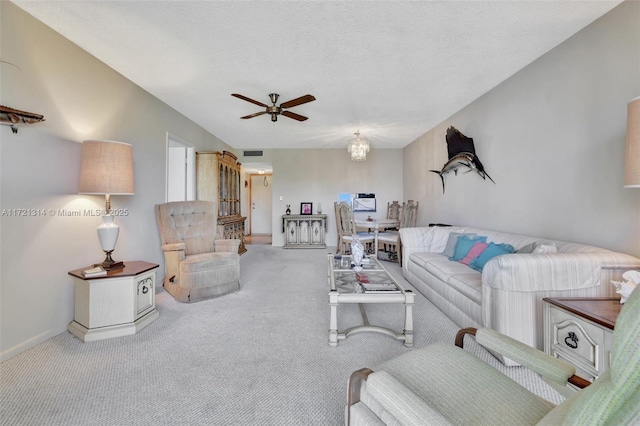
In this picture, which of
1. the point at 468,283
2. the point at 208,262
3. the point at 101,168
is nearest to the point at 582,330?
the point at 468,283

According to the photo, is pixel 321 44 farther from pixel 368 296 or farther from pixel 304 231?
pixel 304 231

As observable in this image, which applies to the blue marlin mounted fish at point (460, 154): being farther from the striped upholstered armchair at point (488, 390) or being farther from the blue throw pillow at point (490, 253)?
the striped upholstered armchair at point (488, 390)

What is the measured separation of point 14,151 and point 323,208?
5.48m

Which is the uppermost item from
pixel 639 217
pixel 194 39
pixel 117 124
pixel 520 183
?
pixel 194 39

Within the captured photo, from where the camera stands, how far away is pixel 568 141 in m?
2.31

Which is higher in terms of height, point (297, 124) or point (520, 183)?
point (297, 124)

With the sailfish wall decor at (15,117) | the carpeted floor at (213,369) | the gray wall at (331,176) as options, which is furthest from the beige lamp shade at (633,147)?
the gray wall at (331,176)

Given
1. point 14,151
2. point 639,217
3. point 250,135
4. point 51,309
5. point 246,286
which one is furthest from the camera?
point 250,135

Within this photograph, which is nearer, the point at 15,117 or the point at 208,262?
the point at 15,117

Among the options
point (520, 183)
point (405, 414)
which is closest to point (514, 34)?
point (520, 183)

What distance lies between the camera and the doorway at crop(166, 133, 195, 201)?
457 centimetres

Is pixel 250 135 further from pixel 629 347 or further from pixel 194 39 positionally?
pixel 629 347

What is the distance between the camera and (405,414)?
706 mm

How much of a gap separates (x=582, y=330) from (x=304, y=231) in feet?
18.6
